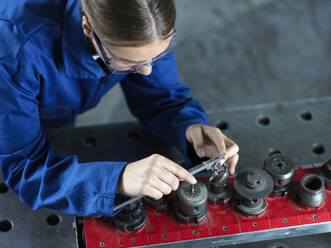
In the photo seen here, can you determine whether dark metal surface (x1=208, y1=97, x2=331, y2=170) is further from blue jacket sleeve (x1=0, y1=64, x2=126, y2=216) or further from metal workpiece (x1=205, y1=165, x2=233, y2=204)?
blue jacket sleeve (x1=0, y1=64, x2=126, y2=216)

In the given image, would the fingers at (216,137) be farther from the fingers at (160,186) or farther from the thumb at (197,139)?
the fingers at (160,186)

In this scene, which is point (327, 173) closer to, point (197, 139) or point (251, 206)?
point (251, 206)

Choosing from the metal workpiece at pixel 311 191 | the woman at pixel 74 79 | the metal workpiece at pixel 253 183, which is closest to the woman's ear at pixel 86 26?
the woman at pixel 74 79

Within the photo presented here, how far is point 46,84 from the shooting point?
1178 millimetres

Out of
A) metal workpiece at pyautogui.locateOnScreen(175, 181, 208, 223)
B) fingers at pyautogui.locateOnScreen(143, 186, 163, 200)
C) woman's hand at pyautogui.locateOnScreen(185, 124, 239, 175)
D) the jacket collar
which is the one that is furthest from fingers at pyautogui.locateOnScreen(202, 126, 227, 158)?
the jacket collar

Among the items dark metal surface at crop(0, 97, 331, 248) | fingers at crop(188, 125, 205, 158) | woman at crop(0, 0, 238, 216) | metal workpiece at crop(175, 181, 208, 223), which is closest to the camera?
woman at crop(0, 0, 238, 216)

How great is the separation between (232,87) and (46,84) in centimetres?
147

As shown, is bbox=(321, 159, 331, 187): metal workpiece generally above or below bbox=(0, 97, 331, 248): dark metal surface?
above

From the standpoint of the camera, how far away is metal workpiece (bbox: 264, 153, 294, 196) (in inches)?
43.5

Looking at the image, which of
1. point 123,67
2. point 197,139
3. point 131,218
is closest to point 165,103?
point 197,139

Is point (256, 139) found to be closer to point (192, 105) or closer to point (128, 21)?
point (192, 105)

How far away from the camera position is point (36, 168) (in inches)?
43.9

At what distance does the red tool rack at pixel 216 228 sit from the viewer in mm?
1081

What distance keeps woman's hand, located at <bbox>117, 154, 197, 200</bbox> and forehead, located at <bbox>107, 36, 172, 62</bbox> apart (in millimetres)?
220
